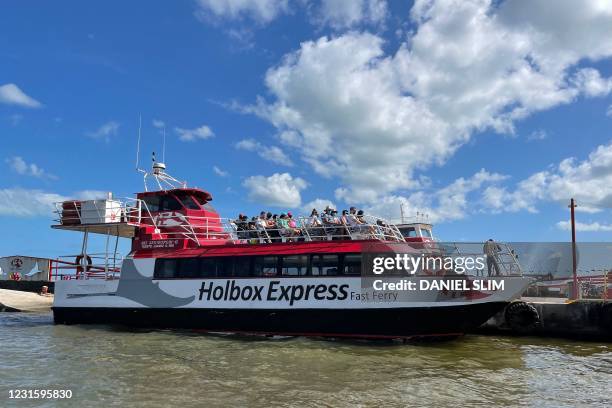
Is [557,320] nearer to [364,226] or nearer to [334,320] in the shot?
[364,226]

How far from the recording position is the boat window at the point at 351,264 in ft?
43.6

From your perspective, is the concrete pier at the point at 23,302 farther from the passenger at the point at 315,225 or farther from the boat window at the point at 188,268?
the passenger at the point at 315,225

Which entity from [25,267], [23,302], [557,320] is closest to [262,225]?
[557,320]

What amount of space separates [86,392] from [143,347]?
4098 mm

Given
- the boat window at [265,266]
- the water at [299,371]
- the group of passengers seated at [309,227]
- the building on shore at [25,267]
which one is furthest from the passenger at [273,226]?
the building on shore at [25,267]

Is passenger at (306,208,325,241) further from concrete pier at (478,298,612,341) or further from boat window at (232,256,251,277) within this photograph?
concrete pier at (478,298,612,341)

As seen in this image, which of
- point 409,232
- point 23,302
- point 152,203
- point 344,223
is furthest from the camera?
point 23,302

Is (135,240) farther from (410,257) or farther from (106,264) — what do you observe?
(410,257)

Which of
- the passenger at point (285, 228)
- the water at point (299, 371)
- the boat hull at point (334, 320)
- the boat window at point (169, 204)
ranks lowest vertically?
the water at point (299, 371)

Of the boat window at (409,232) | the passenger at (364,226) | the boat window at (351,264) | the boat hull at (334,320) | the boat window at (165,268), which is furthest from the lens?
the boat window at (409,232)

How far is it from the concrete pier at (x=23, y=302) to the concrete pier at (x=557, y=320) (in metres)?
21.0

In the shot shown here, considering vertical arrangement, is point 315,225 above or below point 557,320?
above

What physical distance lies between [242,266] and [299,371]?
5.23m

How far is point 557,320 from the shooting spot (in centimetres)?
1530
